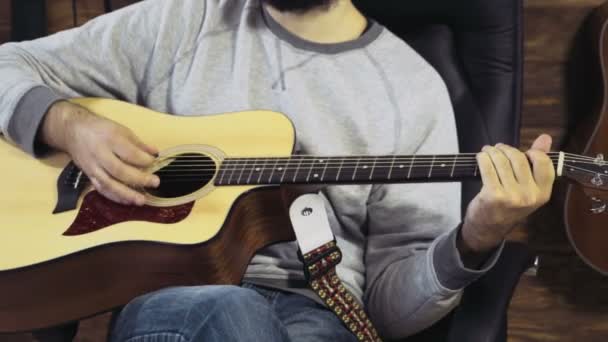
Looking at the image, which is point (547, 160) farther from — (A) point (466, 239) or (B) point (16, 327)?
(B) point (16, 327)

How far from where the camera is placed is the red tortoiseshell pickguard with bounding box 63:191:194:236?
3.19 ft

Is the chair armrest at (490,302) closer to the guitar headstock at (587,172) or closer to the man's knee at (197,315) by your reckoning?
→ the guitar headstock at (587,172)

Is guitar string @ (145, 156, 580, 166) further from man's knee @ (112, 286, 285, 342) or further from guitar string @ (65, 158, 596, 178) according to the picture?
man's knee @ (112, 286, 285, 342)

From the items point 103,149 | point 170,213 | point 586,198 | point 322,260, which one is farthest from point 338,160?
point 586,198

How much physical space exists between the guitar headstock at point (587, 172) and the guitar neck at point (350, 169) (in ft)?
0.04

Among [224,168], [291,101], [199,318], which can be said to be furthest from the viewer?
[291,101]

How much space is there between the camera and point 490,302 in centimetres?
97

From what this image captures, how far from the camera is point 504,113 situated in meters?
1.19

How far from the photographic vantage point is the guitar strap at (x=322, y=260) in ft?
3.43

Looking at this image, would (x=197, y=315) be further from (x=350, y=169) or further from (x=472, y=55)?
(x=472, y=55)

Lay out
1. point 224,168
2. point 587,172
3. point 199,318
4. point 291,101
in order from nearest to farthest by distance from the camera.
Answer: point 199,318 < point 587,172 < point 224,168 < point 291,101

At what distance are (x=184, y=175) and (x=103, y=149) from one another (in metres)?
0.13

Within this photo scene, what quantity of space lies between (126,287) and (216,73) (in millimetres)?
435

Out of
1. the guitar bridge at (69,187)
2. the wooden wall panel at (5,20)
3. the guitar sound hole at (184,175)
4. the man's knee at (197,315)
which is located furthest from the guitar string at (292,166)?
the wooden wall panel at (5,20)
